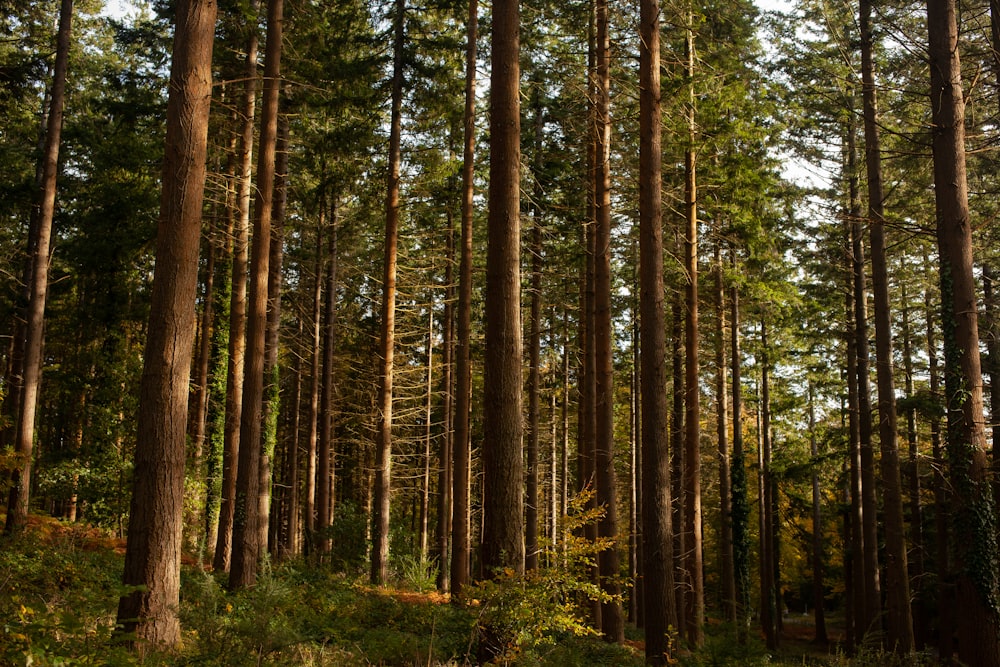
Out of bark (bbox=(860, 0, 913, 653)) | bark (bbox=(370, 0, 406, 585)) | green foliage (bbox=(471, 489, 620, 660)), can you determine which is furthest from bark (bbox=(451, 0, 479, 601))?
green foliage (bbox=(471, 489, 620, 660))

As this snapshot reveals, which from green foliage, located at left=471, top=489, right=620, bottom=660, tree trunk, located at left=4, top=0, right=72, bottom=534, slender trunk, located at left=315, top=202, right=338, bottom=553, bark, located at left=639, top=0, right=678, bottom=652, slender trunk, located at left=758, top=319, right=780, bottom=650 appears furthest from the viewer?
slender trunk, located at left=758, top=319, right=780, bottom=650

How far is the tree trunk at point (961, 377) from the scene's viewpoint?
32.6 ft

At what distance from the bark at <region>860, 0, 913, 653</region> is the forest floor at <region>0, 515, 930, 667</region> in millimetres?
2146

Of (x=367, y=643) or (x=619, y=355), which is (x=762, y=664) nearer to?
(x=367, y=643)

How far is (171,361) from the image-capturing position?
6.84m

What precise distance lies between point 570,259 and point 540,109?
4.57 m

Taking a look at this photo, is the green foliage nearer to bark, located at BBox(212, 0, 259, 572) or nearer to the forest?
the forest

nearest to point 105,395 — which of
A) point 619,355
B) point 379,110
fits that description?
point 379,110

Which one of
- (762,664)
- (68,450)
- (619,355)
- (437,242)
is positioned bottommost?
(762,664)

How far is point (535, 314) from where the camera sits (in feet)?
68.2

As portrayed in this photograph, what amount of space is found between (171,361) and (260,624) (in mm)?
2771

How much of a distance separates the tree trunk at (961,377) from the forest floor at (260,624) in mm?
1772

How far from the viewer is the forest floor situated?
4.96 metres

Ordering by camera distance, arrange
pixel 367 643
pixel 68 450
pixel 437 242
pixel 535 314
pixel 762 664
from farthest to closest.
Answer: pixel 437 242 → pixel 535 314 → pixel 68 450 → pixel 762 664 → pixel 367 643
